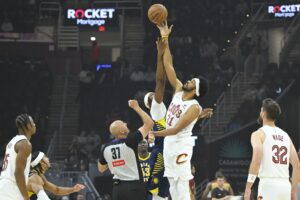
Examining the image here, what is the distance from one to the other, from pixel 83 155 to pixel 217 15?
29.9 ft

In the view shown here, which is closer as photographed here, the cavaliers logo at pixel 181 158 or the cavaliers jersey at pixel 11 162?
the cavaliers jersey at pixel 11 162

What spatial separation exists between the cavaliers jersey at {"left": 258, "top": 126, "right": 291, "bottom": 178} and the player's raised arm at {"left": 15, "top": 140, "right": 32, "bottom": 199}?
2.67 metres

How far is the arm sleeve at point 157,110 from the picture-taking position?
9.03m

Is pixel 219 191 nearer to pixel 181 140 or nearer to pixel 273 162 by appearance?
pixel 181 140

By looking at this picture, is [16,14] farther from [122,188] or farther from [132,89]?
[122,188]

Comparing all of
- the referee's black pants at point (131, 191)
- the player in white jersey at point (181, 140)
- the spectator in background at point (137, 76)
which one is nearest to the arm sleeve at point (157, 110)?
the player in white jersey at point (181, 140)

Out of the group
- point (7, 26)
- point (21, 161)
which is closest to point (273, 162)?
point (21, 161)

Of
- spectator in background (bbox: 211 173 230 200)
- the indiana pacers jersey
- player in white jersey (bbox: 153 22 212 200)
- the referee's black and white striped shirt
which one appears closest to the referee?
the referee's black and white striped shirt

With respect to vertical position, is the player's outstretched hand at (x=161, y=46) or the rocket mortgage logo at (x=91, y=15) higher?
the rocket mortgage logo at (x=91, y=15)

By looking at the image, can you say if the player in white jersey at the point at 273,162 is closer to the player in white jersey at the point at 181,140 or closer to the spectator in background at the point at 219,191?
the player in white jersey at the point at 181,140

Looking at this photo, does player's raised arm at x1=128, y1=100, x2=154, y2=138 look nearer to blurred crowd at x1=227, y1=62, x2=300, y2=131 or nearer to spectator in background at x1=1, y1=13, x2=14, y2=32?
blurred crowd at x1=227, y1=62, x2=300, y2=131

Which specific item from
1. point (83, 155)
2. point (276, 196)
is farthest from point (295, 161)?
point (83, 155)

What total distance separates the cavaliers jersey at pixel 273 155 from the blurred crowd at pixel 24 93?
17533 millimetres

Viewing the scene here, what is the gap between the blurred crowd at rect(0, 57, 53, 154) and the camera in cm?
2528
